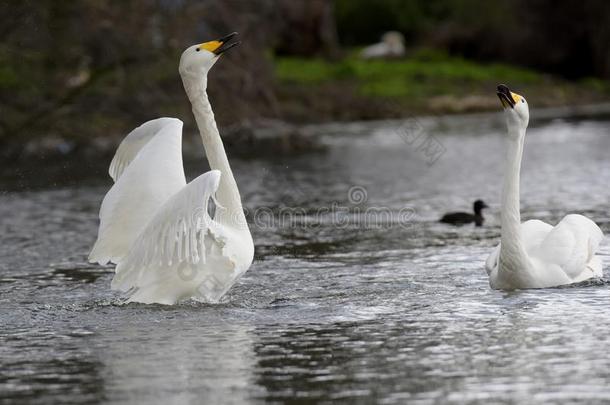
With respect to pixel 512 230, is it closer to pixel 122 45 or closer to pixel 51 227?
pixel 51 227

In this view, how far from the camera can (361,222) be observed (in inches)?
615

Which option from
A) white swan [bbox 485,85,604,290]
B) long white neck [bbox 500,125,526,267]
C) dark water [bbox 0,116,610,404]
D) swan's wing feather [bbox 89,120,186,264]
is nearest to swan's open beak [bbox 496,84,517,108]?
white swan [bbox 485,85,604,290]

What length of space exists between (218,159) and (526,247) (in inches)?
105

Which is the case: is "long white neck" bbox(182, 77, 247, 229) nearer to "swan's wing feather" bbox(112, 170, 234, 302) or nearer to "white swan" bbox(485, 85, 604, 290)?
"swan's wing feather" bbox(112, 170, 234, 302)

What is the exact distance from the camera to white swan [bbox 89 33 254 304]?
31.4ft

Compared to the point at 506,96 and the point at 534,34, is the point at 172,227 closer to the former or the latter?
the point at 506,96

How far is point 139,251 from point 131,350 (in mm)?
1304

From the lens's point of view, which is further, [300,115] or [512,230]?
[300,115]

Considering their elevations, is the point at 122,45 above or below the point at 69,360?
above

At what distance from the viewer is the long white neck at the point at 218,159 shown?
10.4 m

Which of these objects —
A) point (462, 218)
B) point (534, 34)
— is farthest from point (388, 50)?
point (462, 218)

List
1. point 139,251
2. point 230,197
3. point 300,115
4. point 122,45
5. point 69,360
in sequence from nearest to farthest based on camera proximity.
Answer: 1. point 69,360
2. point 139,251
3. point 230,197
4. point 122,45
5. point 300,115

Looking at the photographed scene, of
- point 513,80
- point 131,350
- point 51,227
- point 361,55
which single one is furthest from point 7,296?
point 361,55

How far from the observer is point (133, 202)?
10.5 meters
